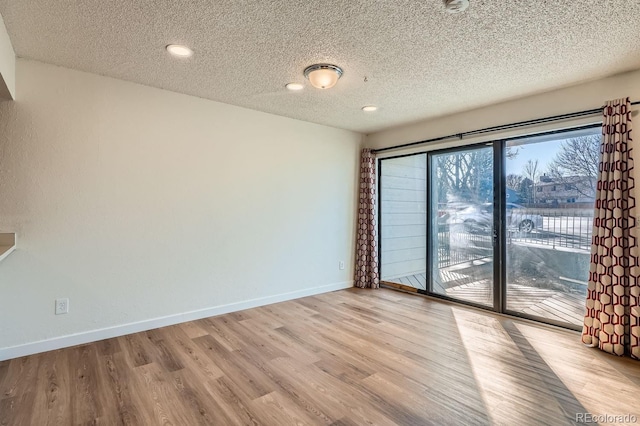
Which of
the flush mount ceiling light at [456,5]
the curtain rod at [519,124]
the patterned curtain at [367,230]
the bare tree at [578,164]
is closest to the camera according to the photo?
the flush mount ceiling light at [456,5]

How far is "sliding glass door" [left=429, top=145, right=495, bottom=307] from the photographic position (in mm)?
3803

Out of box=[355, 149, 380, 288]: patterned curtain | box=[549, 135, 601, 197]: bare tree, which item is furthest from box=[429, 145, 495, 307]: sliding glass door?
box=[355, 149, 380, 288]: patterned curtain

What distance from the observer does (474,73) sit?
2.82m

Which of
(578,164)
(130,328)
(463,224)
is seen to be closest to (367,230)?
(463,224)

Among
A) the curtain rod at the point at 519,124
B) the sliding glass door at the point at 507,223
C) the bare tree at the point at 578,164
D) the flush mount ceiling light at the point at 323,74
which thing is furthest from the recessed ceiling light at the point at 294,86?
the bare tree at the point at 578,164

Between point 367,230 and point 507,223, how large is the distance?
74.9 inches

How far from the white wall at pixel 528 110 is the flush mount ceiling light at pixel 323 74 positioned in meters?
2.00

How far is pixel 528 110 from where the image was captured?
3.37m

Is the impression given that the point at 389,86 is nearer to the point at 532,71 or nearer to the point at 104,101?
the point at 532,71

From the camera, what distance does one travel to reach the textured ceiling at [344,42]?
1.94 metres

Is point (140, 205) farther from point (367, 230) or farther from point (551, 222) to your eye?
point (551, 222)

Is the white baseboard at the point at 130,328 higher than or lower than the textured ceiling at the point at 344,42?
lower

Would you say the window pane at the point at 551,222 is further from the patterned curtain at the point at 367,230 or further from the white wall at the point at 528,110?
the patterned curtain at the point at 367,230

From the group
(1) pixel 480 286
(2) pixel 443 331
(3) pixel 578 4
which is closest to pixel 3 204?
(2) pixel 443 331
